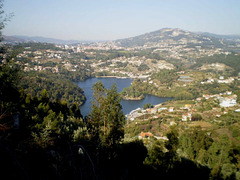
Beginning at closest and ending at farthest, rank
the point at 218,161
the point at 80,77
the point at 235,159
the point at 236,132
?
the point at 218,161
the point at 235,159
the point at 236,132
the point at 80,77

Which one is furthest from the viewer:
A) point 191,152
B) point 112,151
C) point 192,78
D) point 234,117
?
point 192,78

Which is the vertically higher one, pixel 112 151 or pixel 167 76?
pixel 112 151

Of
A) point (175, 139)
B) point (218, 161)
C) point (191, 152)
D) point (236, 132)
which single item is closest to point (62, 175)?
point (175, 139)

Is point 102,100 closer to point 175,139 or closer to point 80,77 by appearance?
point 175,139

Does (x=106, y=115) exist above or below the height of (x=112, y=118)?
above

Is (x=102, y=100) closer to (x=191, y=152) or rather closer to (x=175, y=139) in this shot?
(x=175, y=139)

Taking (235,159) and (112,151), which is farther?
(235,159)

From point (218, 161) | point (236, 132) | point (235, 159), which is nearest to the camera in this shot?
point (218, 161)

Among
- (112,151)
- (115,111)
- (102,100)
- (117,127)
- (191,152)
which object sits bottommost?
(191,152)

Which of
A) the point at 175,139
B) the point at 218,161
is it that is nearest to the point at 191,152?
the point at 218,161
